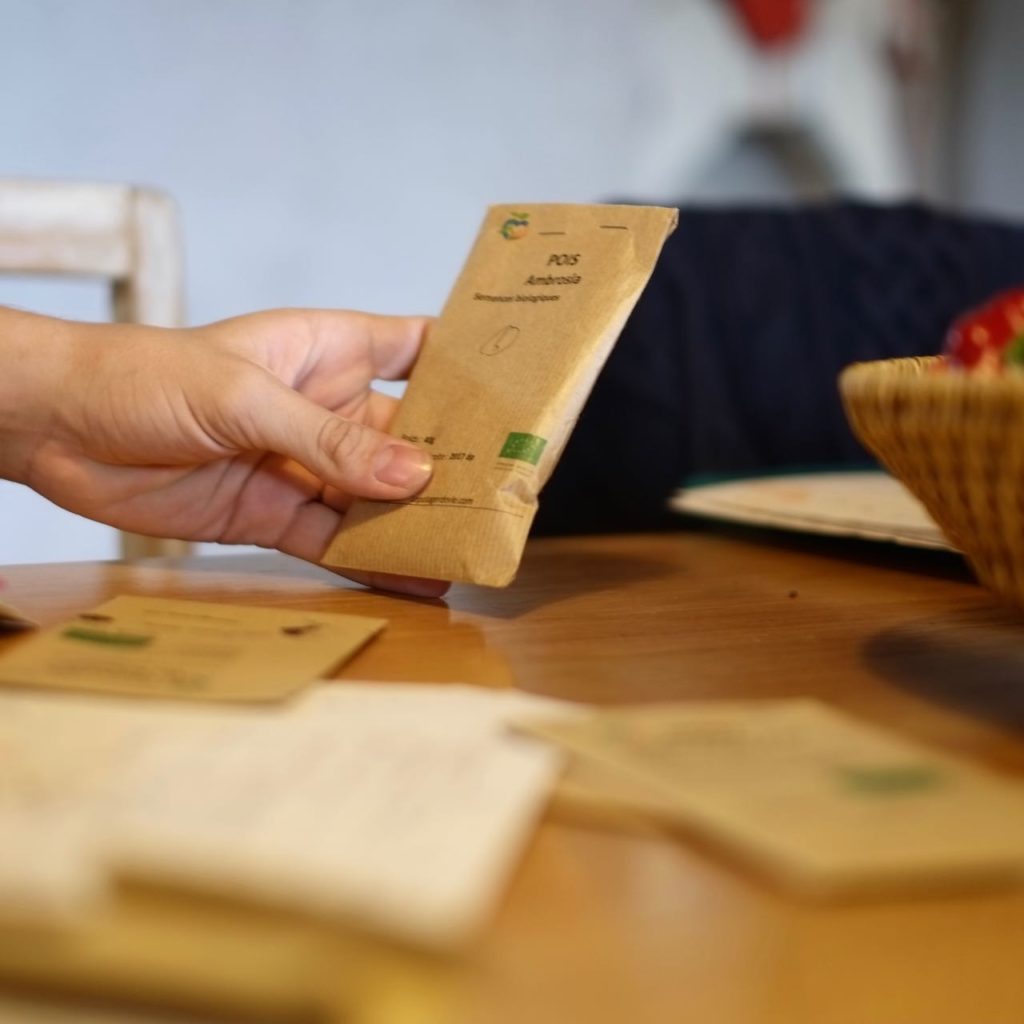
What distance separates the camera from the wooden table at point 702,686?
263mm

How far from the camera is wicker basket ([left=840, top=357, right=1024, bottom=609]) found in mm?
406

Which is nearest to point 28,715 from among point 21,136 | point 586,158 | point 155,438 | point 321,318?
point 155,438

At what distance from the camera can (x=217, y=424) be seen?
68cm

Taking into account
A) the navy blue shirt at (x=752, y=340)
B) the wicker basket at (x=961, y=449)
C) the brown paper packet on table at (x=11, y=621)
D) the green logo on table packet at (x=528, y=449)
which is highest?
the wicker basket at (x=961, y=449)

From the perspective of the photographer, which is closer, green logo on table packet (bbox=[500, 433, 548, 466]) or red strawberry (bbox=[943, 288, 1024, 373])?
red strawberry (bbox=[943, 288, 1024, 373])

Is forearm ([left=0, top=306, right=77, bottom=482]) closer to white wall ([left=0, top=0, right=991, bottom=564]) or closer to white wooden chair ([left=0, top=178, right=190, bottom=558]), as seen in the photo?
white wooden chair ([left=0, top=178, right=190, bottom=558])

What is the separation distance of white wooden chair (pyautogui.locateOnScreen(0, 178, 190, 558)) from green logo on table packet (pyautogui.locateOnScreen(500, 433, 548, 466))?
47cm

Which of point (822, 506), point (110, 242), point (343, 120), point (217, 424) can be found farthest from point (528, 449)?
point (343, 120)

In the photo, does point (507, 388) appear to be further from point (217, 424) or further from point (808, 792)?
point (808, 792)

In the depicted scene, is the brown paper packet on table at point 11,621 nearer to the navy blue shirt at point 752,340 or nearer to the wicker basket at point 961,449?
the wicker basket at point 961,449

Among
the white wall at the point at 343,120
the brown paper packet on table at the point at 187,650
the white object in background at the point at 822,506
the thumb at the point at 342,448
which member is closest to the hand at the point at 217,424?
the thumb at the point at 342,448

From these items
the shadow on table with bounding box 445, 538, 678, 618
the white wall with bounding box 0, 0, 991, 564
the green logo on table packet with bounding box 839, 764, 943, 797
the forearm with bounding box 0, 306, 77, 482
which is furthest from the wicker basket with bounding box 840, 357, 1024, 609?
the white wall with bounding box 0, 0, 991, 564

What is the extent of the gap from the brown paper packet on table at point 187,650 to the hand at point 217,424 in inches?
4.5

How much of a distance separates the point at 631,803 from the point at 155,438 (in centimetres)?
44
